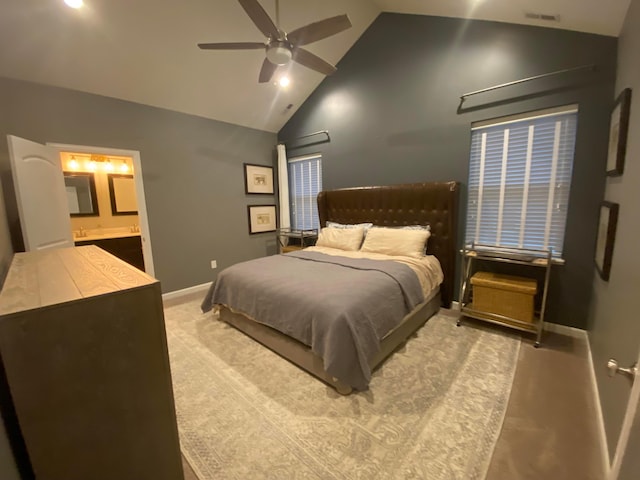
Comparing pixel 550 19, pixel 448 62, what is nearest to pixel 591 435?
pixel 550 19

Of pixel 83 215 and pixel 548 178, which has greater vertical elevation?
pixel 548 178

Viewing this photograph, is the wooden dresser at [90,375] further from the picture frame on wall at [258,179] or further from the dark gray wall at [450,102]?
the picture frame on wall at [258,179]

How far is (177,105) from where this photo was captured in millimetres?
3607

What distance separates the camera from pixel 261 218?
490 centimetres

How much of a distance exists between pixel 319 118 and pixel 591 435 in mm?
4405

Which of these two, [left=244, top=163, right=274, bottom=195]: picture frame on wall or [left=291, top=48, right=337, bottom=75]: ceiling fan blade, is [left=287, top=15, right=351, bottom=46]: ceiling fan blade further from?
[left=244, top=163, right=274, bottom=195]: picture frame on wall

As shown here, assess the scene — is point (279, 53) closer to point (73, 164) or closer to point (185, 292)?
point (185, 292)

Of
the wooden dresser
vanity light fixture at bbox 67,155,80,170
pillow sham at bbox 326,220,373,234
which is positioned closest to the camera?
the wooden dresser

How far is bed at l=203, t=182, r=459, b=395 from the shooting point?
1.85 m

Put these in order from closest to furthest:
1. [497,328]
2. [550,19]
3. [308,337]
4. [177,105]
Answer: [308,337] → [550,19] → [497,328] → [177,105]

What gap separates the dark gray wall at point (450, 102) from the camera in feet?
7.69

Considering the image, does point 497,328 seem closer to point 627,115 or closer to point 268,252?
point 627,115

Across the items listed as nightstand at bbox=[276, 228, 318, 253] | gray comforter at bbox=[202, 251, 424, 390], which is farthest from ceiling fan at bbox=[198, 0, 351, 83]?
nightstand at bbox=[276, 228, 318, 253]

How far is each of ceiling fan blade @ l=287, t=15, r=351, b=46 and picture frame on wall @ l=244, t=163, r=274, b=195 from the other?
2.75 m
